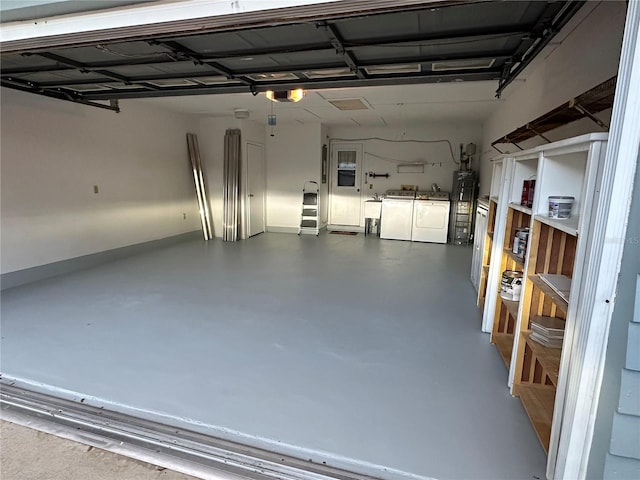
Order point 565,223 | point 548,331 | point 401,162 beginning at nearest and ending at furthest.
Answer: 1. point 565,223
2. point 548,331
3. point 401,162

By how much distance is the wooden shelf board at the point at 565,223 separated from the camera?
4.94 feet

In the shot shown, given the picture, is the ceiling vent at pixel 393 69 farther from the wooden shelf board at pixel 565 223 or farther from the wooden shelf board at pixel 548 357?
the wooden shelf board at pixel 548 357

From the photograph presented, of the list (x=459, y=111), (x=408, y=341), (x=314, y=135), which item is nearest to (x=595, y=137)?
A: (x=408, y=341)

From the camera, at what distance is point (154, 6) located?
148 cm

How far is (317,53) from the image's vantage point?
2648 mm

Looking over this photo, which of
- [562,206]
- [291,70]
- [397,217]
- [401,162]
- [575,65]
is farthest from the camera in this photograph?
[401,162]

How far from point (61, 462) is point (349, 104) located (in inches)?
206

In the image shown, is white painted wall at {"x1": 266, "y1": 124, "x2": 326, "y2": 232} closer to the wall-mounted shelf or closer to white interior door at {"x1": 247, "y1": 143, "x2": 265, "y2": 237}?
white interior door at {"x1": 247, "y1": 143, "x2": 265, "y2": 237}

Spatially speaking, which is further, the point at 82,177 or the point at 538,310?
the point at 82,177

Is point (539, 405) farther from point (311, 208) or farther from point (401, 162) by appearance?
point (401, 162)

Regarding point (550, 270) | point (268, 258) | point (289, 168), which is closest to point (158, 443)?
point (550, 270)

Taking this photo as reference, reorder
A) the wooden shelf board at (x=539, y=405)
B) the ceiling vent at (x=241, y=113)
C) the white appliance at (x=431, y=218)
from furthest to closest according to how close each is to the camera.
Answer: the white appliance at (x=431, y=218) < the ceiling vent at (x=241, y=113) < the wooden shelf board at (x=539, y=405)

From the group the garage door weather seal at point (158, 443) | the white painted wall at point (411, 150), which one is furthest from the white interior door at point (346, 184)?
the garage door weather seal at point (158, 443)

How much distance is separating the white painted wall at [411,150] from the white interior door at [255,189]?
72.0 inches
